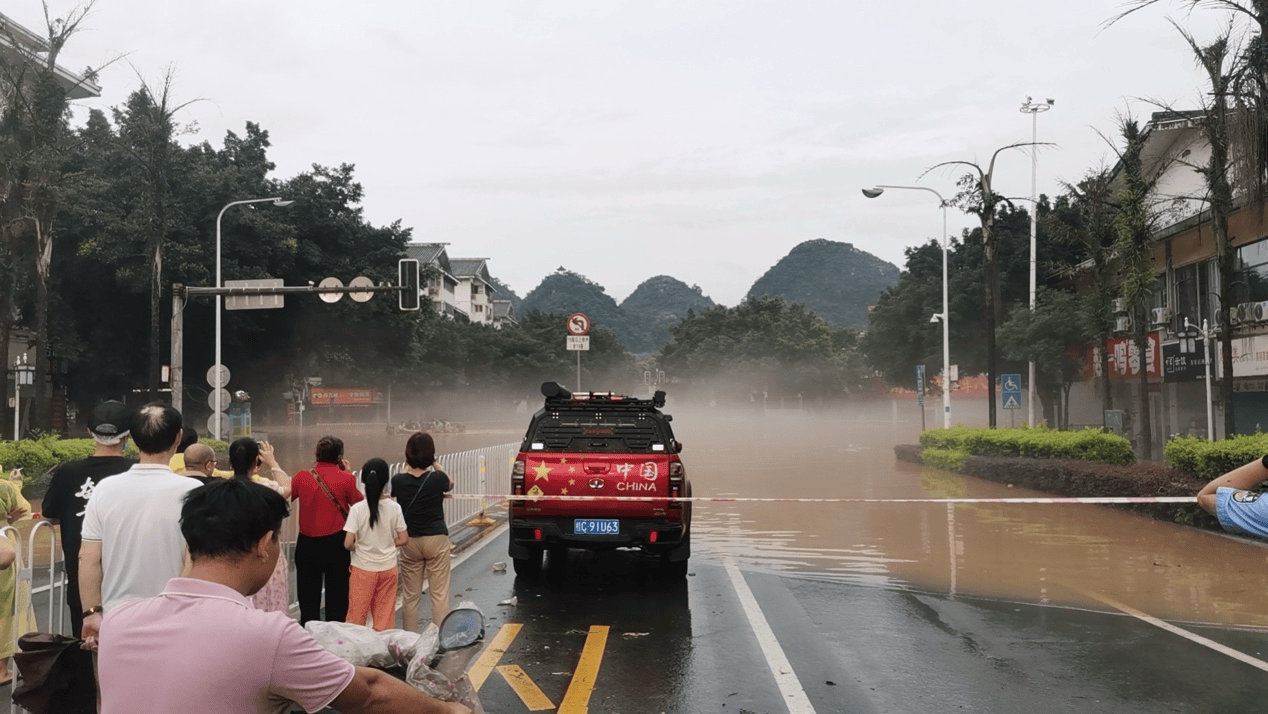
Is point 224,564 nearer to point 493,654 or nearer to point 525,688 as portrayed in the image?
point 525,688

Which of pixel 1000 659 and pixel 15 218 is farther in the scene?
pixel 15 218

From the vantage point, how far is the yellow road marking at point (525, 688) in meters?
6.37

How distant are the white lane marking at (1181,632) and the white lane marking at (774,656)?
3.37 m

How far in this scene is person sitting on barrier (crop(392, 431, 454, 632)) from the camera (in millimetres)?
7645

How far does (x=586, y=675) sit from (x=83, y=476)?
3.61 m

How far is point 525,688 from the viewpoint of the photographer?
6.75 m

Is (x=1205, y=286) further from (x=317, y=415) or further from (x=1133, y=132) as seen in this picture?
(x=317, y=415)

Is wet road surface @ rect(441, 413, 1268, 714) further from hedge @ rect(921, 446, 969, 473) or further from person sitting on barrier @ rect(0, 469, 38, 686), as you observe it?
hedge @ rect(921, 446, 969, 473)

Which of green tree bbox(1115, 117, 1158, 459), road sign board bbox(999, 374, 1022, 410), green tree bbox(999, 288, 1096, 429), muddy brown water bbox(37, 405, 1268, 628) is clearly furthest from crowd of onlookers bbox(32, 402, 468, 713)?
green tree bbox(999, 288, 1096, 429)

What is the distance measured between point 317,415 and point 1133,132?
6018 cm

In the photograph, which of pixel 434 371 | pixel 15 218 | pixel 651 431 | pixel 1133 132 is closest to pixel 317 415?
pixel 434 371

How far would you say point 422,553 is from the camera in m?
7.69

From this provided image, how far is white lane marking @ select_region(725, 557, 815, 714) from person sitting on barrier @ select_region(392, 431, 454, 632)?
2534mm

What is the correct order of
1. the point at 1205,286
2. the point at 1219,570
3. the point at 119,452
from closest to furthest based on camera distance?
the point at 119,452 < the point at 1219,570 < the point at 1205,286
